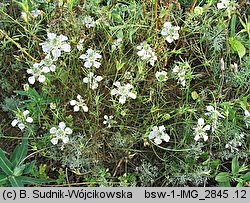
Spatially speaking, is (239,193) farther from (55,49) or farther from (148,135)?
(55,49)

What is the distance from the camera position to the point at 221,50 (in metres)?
1.50

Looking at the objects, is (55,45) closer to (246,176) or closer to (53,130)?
(53,130)

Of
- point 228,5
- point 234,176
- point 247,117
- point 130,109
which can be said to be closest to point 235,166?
point 234,176

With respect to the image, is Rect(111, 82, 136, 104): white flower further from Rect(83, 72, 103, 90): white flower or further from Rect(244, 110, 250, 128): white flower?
Rect(244, 110, 250, 128): white flower

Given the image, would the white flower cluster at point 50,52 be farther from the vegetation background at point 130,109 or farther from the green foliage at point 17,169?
the green foliage at point 17,169

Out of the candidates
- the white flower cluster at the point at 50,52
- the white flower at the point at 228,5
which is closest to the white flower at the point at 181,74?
the white flower at the point at 228,5

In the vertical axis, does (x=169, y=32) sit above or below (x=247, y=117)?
above

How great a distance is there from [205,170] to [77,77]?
19.9 inches

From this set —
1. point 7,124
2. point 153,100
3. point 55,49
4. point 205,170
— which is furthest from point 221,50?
point 7,124

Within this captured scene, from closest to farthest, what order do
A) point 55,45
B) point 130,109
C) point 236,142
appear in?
point 55,45, point 236,142, point 130,109

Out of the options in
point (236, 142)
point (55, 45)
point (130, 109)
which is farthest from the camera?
point (130, 109)

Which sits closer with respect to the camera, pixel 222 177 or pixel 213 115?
pixel 213 115

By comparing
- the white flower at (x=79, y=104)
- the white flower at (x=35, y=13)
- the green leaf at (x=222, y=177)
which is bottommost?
the green leaf at (x=222, y=177)

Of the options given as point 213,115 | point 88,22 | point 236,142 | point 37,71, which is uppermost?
point 88,22
